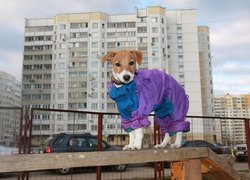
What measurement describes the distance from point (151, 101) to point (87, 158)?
1.14 meters

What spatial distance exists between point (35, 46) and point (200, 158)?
171ft

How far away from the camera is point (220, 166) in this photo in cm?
383

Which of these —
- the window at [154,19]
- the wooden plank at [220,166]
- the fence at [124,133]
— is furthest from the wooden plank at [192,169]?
the window at [154,19]

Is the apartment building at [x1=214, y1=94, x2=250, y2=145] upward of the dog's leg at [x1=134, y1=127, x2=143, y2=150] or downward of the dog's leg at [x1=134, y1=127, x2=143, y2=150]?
upward

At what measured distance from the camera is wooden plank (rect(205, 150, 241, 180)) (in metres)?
3.73

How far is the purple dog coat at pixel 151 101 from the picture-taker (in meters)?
3.41

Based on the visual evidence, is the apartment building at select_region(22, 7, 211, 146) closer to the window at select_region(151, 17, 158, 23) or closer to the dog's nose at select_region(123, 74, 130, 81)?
the window at select_region(151, 17, 158, 23)

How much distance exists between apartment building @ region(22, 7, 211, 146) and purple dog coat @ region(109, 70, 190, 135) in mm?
43225

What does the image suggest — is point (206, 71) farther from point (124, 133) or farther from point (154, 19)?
point (124, 133)

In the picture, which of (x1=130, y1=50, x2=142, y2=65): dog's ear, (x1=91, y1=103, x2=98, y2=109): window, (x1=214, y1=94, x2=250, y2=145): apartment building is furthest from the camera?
(x1=214, y1=94, x2=250, y2=145): apartment building

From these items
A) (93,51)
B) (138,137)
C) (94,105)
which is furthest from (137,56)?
(93,51)

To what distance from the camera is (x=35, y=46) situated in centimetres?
5259

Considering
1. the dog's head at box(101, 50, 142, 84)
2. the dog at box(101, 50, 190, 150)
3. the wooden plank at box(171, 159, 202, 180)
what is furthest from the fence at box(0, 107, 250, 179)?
the dog's head at box(101, 50, 142, 84)

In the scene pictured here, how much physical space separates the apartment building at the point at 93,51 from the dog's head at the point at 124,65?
1726 inches
